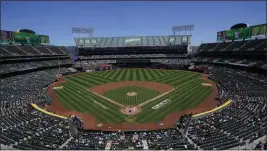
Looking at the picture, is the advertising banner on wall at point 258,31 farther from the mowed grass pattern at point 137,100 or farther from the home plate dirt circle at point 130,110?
the home plate dirt circle at point 130,110

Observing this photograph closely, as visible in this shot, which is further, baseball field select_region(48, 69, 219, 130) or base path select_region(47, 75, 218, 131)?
baseball field select_region(48, 69, 219, 130)

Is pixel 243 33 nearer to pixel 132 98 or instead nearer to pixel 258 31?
pixel 258 31

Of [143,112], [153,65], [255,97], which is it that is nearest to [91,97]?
[143,112]

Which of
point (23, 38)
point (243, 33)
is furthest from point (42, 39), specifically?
point (243, 33)

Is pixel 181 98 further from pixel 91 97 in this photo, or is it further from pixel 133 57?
pixel 133 57

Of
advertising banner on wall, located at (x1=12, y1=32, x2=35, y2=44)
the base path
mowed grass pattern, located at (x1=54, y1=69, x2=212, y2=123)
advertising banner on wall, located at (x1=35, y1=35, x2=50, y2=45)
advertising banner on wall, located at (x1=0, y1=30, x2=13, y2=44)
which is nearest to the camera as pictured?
the base path

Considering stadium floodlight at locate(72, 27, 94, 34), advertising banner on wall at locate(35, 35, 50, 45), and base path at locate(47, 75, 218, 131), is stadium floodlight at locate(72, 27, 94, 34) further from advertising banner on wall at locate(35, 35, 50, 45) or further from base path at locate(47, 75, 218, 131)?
base path at locate(47, 75, 218, 131)

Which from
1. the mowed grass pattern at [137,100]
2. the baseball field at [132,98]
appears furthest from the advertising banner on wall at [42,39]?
the mowed grass pattern at [137,100]

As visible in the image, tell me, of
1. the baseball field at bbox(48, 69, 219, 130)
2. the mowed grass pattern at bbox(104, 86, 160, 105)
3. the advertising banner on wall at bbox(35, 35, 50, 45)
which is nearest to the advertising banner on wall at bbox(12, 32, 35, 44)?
the advertising banner on wall at bbox(35, 35, 50, 45)
